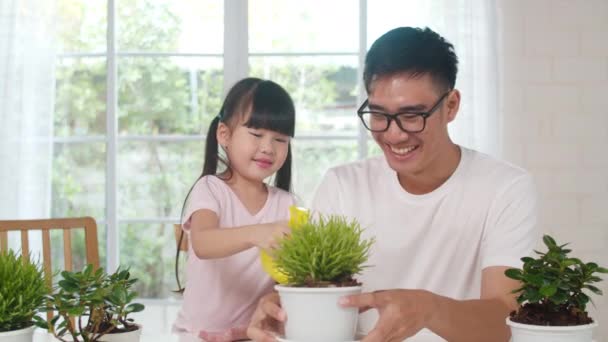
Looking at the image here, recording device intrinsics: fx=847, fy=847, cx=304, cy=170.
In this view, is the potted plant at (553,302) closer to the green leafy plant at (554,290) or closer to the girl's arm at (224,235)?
the green leafy plant at (554,290)

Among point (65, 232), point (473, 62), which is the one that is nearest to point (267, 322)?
point (65, 232)

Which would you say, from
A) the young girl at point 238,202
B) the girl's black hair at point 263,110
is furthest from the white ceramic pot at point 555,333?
the girl's black hair at point 263,110

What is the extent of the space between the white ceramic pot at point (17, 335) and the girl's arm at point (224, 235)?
0.38 meters

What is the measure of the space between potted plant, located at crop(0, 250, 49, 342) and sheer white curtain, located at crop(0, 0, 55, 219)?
2581 mm

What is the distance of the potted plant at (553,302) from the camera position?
3.39ft

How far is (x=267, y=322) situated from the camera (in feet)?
4.25

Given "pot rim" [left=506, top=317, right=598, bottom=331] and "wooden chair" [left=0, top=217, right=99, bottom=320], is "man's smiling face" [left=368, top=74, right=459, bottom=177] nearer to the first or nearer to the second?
"pot rim" [left=506, top=317, right=598, bottom=331]

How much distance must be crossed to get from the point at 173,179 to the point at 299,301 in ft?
8.98

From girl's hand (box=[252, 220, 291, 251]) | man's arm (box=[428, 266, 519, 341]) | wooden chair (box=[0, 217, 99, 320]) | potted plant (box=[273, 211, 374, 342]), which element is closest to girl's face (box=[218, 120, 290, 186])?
wooden chair (box=[0, 217, 99, 320])

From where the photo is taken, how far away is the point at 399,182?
1839 mm

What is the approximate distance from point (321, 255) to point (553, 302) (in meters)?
0.30

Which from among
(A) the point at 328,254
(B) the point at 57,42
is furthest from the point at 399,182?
(B) the point at 57,42

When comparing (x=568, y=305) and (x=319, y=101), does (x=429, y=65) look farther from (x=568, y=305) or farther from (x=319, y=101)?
(x=319, y=101)

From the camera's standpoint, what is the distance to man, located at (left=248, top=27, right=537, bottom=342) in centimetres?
159
